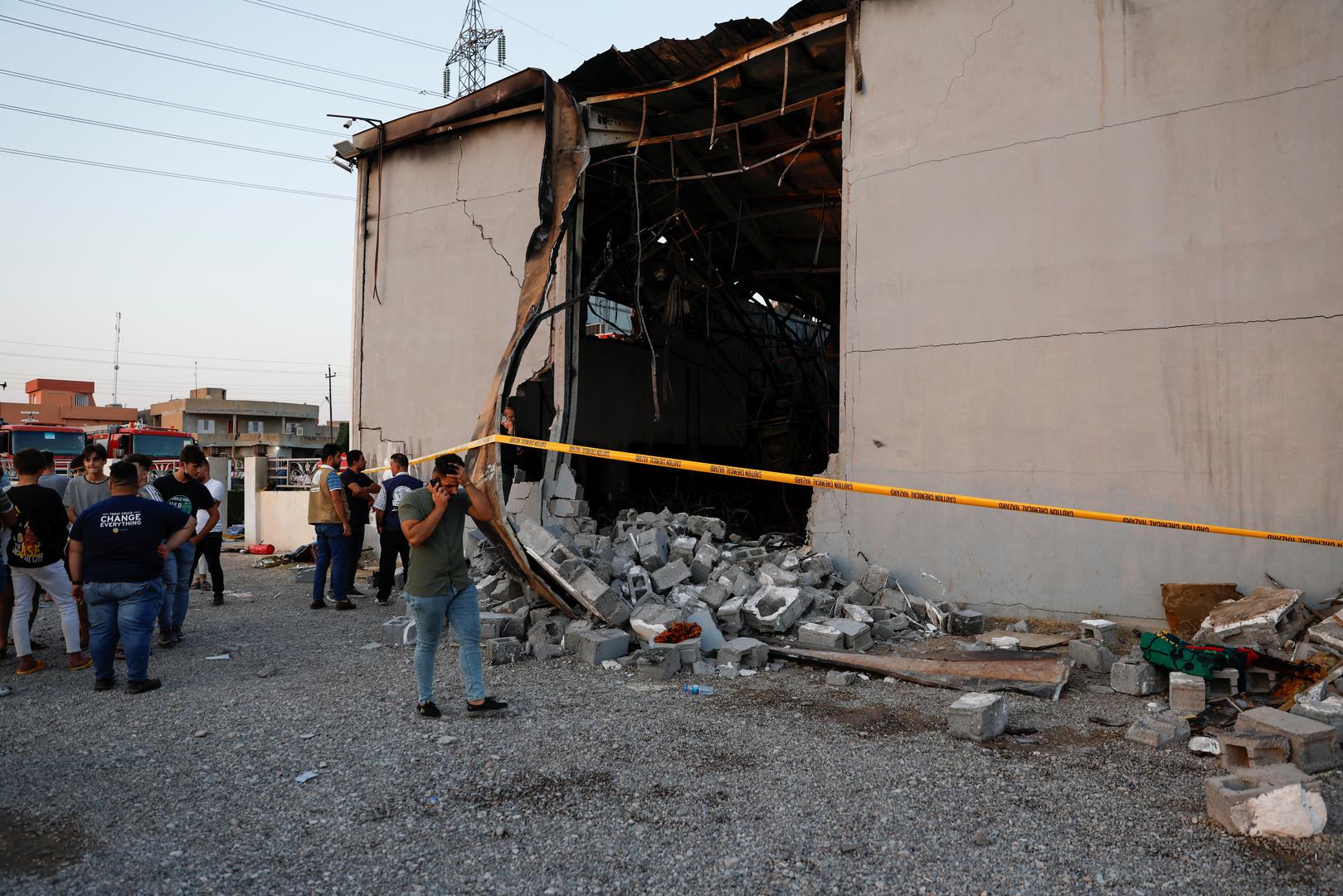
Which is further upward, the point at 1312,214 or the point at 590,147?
the point at 590,147

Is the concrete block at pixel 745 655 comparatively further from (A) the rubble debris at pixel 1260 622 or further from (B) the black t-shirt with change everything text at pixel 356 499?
(B) the black t-shirt with change everything text at pixel 356 499

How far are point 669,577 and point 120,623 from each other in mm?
4366

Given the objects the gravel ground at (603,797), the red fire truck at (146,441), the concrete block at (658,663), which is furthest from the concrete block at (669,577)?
the red fire truck at (146,441)

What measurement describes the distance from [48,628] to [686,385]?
10867mm

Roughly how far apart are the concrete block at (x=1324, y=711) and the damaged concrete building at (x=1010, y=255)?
2198 millimetres

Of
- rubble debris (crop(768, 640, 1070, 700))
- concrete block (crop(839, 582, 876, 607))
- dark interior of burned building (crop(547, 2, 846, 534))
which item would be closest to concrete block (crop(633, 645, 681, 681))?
rubble debris (crop(768, 640, 1070, 700))

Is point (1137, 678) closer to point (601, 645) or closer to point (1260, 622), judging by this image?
point (1260, 622)

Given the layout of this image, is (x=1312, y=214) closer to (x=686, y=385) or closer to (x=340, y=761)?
(x=340, y=761)

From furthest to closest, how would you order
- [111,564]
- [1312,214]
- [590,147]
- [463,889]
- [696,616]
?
[590,147]
[696,616]
[1312,214]
[111,564]
[463,889]

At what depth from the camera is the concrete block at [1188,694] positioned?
4750 millimetres

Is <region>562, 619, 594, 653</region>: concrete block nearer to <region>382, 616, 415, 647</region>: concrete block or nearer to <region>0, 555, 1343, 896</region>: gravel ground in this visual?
<region>0, 555, 1343, 896</region>: gravel ground

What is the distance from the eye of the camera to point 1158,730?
432cm

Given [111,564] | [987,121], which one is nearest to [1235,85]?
[987,121]

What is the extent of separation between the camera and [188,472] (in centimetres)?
762
